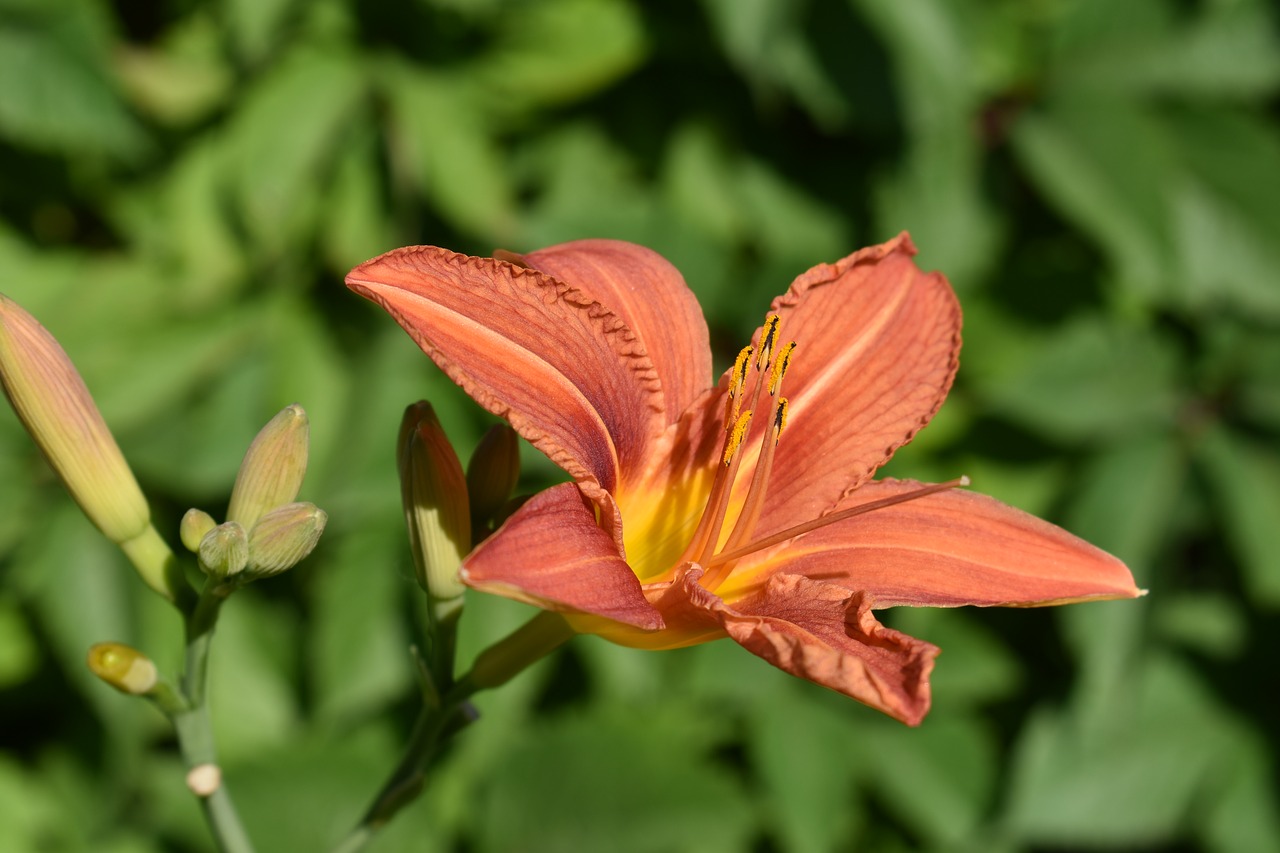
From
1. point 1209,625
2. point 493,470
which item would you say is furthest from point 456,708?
point 1209,625

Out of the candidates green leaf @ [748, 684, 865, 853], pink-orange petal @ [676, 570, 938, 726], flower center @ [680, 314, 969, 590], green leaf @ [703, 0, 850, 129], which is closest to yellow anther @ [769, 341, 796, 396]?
flower center @ [680, 314, 969, 590]

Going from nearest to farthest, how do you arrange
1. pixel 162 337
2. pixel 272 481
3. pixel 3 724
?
pixel 272 481 → pixel 162 337 → pixel 3 724

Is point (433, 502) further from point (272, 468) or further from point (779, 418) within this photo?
point (779, 418)

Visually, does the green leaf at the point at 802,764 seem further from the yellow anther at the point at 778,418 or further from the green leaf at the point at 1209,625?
the yellow anther at the point at 778,418

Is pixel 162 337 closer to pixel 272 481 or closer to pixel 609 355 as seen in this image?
pixel 272 481

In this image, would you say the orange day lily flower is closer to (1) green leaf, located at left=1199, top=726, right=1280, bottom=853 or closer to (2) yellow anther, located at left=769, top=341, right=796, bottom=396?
(2) yellow anther, located at left=769, top=341, right=796, bottom=396

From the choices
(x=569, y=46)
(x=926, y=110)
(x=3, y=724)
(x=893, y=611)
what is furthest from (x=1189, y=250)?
(x=3, y=724)
